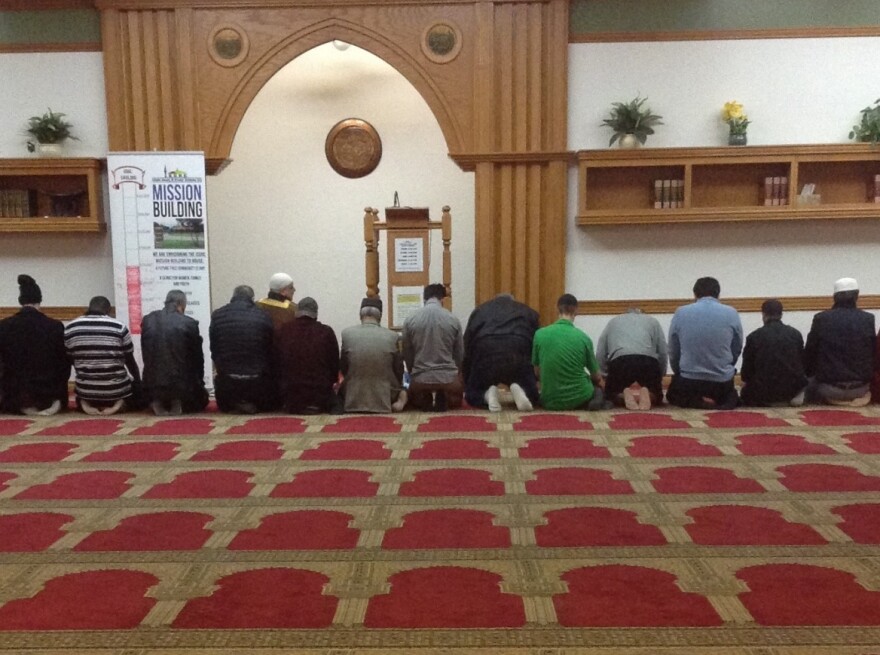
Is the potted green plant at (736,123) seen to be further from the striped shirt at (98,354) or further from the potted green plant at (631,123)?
the striped shirt at (98,354)

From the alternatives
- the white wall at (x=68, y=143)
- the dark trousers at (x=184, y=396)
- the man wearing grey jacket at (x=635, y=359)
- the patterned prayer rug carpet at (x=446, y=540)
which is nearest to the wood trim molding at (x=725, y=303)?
the man wearing grey jacket at (x=635, y=359)

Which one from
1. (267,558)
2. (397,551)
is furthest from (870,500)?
(267,558)

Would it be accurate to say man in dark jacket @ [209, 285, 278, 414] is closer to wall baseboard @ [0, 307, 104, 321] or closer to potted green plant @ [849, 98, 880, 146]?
wall baseboard @ [0, 307, 104, 321]

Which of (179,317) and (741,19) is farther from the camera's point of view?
(741,19)

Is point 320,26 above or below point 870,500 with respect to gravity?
above

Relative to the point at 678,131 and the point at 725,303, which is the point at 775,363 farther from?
the point at 678,131

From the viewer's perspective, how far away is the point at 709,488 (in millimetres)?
3416

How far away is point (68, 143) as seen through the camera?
21.4 ft

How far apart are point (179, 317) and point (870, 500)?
13.7 ft

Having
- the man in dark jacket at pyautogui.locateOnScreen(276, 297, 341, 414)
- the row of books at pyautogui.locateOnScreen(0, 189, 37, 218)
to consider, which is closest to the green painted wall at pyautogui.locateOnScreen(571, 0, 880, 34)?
the man in dark jacket at pyautogui.locateOnScreen(276, 297, 341, 414)

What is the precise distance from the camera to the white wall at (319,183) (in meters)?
8.12

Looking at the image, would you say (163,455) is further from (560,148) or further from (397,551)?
(560,148)

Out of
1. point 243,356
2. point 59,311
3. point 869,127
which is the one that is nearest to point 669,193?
point 869,127

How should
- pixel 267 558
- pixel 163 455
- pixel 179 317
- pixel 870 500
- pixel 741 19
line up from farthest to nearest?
pixel 741 19
pixel 179 317
pixel 163 455
pixel 870 500
pixel 267 558
